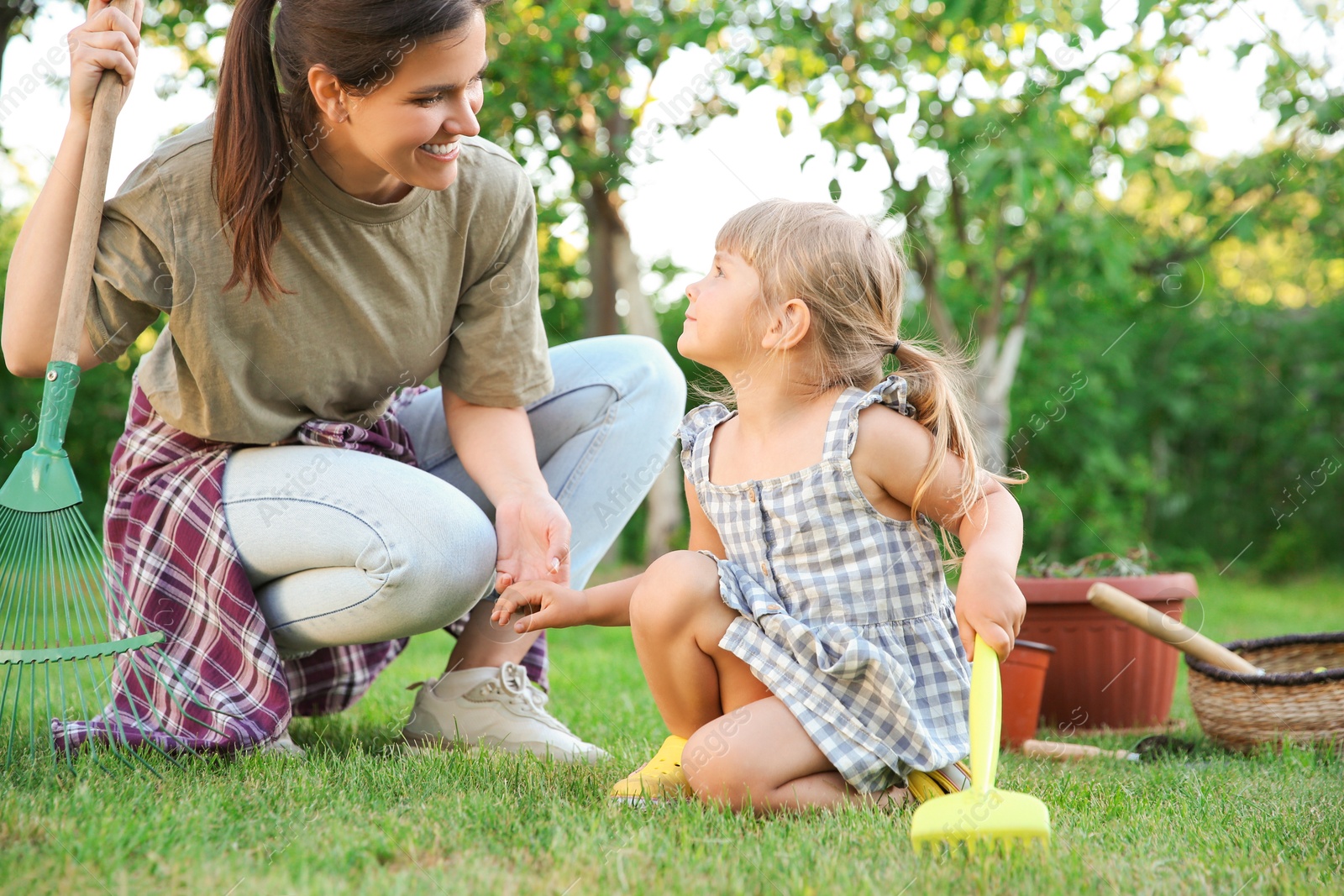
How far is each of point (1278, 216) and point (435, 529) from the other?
4653mm

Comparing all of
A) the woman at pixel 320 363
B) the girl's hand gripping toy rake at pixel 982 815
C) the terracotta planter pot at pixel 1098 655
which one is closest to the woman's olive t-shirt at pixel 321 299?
Answer: the woman at pixel 320 363

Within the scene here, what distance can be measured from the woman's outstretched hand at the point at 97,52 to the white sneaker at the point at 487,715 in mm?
1032

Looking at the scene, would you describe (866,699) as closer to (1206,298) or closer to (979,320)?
(979,320)

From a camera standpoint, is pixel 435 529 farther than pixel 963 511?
Yes

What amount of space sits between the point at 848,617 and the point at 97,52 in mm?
1272

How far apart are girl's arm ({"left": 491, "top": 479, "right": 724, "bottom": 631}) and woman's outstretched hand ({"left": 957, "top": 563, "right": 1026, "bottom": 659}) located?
46cm

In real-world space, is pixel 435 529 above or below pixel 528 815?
above

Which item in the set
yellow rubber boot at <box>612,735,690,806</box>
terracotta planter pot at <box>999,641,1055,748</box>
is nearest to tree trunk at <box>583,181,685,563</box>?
terracotta planter pot at <box>999,641,1055,748</box>

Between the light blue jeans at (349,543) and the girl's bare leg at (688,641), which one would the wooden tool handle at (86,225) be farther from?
the girl's bare leg at (688,641)

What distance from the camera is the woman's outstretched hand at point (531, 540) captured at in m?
1.79

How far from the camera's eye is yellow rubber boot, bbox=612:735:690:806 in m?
1.43

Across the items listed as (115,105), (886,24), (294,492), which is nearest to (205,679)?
(294,492)

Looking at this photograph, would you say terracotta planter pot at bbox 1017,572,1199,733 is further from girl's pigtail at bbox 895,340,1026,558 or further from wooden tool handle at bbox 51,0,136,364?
→ wooden tool handle at bbox 51,0,136,364

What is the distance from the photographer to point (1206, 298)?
21.3 ft
